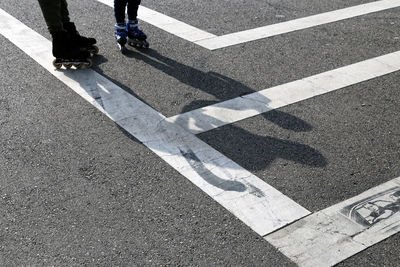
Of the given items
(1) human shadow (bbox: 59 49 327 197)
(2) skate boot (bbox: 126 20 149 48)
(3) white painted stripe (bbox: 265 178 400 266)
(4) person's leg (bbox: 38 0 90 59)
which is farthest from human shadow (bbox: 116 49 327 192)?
(4) person's leg (bbox: 38 0 90 59)

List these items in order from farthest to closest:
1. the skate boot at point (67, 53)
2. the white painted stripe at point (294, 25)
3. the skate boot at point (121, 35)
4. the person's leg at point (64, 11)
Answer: the white painted stripe at point (294, 25)
the skate boot at point (121, 35)
the person's leg at point (64, 11)
the skate boot at point (67, 53)

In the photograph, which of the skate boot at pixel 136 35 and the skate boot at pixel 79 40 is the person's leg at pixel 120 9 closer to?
the skate boot at pixel 136 35

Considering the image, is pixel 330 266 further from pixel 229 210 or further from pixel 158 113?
pixel 158 113

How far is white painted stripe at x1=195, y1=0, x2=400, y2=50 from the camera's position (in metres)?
7.29

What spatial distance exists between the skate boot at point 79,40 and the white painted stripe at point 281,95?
189 centimetres

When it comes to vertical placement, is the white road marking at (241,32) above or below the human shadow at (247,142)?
above

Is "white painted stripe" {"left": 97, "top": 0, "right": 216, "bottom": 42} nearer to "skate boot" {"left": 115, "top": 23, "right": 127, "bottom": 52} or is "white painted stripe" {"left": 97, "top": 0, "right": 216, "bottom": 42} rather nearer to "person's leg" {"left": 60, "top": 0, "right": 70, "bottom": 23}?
"skate boot" {"left": 115, "top": 23, "right": 127, "bottom": 52}

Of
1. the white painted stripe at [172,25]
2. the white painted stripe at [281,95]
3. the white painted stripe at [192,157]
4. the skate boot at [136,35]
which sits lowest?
the white painted stripe at [192,157]

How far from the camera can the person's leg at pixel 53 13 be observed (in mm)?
5969

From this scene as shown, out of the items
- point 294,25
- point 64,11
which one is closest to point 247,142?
point 64,11

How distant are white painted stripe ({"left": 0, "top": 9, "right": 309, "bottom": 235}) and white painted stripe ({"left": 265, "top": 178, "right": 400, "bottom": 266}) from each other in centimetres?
12

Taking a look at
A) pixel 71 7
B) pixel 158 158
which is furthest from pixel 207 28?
pixel 158 158

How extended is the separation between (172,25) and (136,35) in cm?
114

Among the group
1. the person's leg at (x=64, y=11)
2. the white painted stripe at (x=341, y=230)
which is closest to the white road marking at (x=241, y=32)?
the person's leg at (x=64, y=11)
